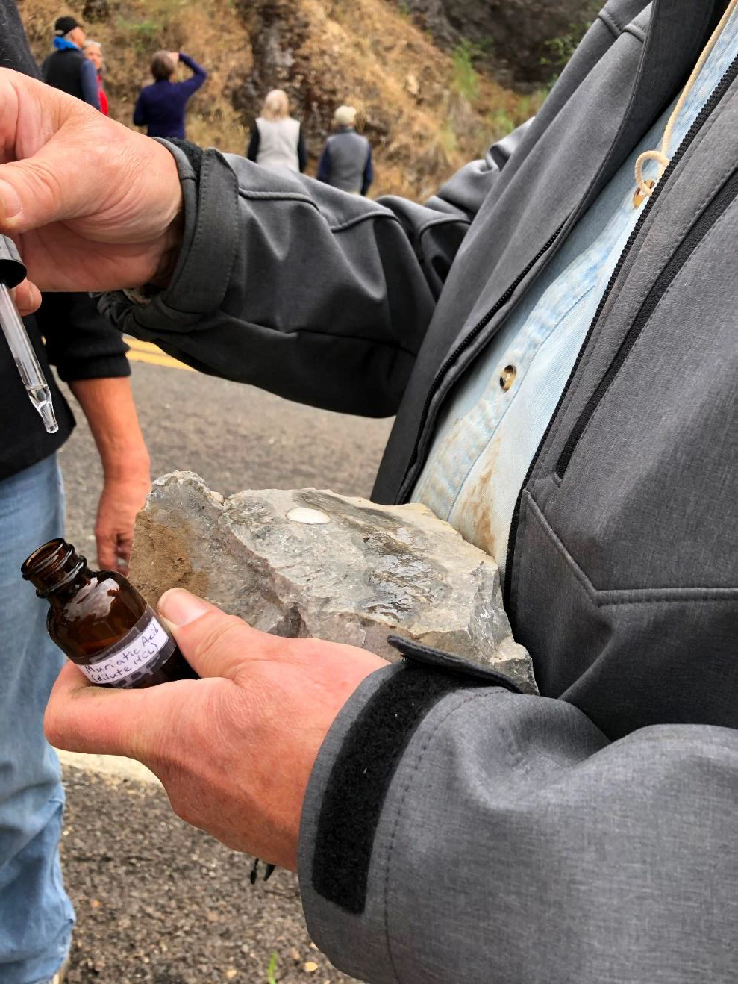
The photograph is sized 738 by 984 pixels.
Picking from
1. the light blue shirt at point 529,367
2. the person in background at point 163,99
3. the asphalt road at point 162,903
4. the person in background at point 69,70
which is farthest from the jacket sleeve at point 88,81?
the light blue shirt at point 529,367

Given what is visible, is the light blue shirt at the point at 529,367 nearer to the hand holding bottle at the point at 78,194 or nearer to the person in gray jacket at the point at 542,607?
the person in gray jacket at the point at 542,607

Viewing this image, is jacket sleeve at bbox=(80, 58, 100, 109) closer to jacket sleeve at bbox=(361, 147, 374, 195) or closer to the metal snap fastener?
jacket sleeve at bbox=(361, 147, 374, 195)

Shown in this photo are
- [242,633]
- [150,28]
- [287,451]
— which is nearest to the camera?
[242,633]

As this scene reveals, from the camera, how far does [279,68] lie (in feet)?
46.8

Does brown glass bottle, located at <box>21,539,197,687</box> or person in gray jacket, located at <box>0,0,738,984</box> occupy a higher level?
person in gray jacket, located at <box>0,0,738,984</box>

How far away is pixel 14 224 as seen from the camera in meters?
1.19

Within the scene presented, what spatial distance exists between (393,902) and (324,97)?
1515cm

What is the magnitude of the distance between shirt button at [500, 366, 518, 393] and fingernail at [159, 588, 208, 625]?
1.54 ft

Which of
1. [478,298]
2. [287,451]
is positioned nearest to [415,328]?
[478,298]

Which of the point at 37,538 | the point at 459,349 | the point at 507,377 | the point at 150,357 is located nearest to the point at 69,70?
the point at 150,357

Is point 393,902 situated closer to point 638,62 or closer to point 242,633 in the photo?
point 242,633

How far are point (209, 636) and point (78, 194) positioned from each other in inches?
26.9

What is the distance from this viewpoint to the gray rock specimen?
1051 millimetres

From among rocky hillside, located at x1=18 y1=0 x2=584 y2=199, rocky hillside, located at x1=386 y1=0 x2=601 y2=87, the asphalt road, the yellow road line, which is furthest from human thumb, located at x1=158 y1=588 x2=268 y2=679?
rocky hillside, located at x1=386 y1=0 x2=601 y2=87
